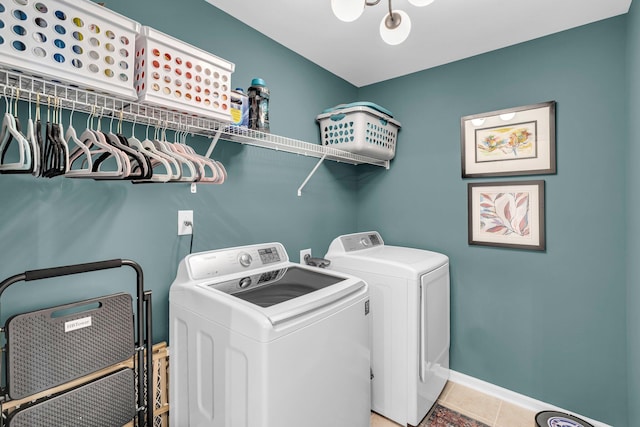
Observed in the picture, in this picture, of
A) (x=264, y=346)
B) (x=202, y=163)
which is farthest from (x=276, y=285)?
(x=202, y=163)

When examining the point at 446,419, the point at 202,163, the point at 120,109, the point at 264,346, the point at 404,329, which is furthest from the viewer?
the point at 446,419

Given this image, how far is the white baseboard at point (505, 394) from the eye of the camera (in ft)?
6.58

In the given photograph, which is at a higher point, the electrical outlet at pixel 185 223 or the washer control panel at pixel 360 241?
the electrical outlet at pixel 185 223

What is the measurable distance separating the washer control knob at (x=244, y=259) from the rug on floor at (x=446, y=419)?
4.93 feet

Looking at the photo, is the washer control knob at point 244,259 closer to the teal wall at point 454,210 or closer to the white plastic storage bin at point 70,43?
the teal wall at point 454,210

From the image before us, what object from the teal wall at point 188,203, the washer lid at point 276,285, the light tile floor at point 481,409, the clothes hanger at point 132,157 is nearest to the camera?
the clothes hanger at point 132,157

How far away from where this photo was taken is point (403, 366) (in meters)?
1.85

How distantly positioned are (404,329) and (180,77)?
1.77 m

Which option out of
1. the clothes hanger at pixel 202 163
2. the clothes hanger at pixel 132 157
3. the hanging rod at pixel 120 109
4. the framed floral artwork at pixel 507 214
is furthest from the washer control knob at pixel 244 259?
the framed floral artwork at pixel 507 214

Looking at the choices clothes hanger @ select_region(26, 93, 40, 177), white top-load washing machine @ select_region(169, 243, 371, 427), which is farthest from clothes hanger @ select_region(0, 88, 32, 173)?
white top-load washing machine @ select_region(169, 243, 371, 427)

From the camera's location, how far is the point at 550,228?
2.01 meters

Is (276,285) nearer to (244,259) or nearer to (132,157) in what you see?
(244,259)

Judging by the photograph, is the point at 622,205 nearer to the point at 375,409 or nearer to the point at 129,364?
the point at 375,409

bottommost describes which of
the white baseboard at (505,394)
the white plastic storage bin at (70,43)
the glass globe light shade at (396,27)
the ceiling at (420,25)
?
the white baseboard at (505,394)
